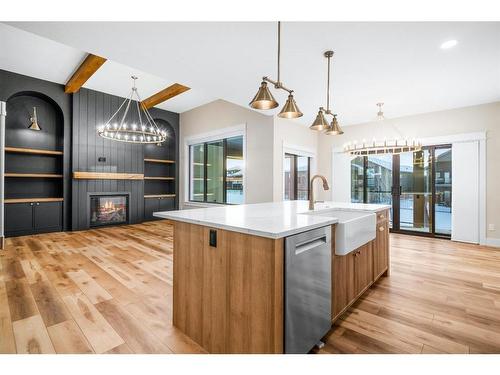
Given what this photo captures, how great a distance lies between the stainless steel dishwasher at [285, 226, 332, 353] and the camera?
4.70ft

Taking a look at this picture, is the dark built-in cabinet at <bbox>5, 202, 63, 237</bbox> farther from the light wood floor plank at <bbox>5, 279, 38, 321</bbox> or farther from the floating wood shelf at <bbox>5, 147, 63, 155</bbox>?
the light wood floor plank at <bbox>5, 279, 38, 321</bbox>

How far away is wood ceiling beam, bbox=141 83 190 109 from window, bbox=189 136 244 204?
1.70 metres

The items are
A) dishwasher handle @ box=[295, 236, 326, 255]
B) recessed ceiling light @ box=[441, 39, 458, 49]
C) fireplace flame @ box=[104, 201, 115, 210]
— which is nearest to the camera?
dishwasher handle @ box=[295, 236, 326, 255]

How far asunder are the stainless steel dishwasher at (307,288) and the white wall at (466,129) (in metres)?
4.93

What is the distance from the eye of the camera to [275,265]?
134cm

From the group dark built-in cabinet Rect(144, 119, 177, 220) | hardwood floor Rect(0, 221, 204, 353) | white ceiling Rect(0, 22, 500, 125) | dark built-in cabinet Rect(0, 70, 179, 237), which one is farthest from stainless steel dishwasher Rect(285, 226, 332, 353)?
dark built-in cabinet Rect(144, 119, 177, 220)

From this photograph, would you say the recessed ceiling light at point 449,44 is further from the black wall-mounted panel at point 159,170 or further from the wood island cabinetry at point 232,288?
the black wall-mounted panel at point 159,170

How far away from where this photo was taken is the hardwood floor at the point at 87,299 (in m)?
1.77

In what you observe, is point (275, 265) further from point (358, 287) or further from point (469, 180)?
point (469, 180)

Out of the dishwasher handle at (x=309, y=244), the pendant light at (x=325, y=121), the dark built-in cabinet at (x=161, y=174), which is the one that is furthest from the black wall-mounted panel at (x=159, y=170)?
the dishwasher handle at (x=309, y=244)

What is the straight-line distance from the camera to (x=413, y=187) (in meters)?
5.70

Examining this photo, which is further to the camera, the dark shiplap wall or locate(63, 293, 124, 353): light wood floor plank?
the dark shiplap wall

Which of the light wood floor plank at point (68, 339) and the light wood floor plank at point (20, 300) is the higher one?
the light wood floor plank at point (20, 300)

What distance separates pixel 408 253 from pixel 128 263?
175 inches
